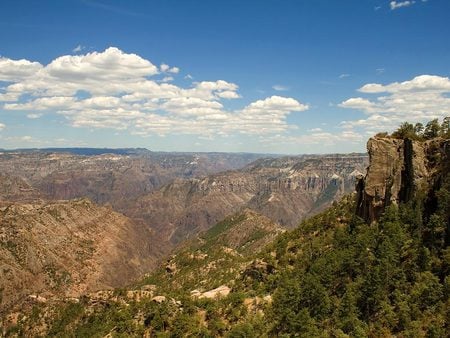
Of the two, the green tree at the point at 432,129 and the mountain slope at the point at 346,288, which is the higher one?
the green tree at the point at 432,129

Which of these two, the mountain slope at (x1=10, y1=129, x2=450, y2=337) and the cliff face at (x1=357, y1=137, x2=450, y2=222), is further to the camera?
the cliff face at (x1=357, y1=137, x2=450, y2=222)

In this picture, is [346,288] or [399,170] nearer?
[346,288]

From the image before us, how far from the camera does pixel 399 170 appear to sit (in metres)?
92.4

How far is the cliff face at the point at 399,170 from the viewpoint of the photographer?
89000 mm

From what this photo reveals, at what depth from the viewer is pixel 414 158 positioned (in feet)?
299

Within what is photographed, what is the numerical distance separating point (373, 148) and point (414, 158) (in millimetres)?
8813

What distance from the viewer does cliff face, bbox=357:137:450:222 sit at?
292 feet

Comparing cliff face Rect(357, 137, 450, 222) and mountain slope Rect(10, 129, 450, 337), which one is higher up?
cliff face Rect(357, 137, 450, 222)

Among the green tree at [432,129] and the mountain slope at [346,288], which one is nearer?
the mountain slope at [346,288]

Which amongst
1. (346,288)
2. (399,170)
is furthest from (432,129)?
(346,288)

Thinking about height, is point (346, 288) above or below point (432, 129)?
below

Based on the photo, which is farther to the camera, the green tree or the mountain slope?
the green tree

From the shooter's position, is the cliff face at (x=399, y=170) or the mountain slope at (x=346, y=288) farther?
the cliff face at (x=399, y=170)

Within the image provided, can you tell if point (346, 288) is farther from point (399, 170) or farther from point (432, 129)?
point (432, 129)
